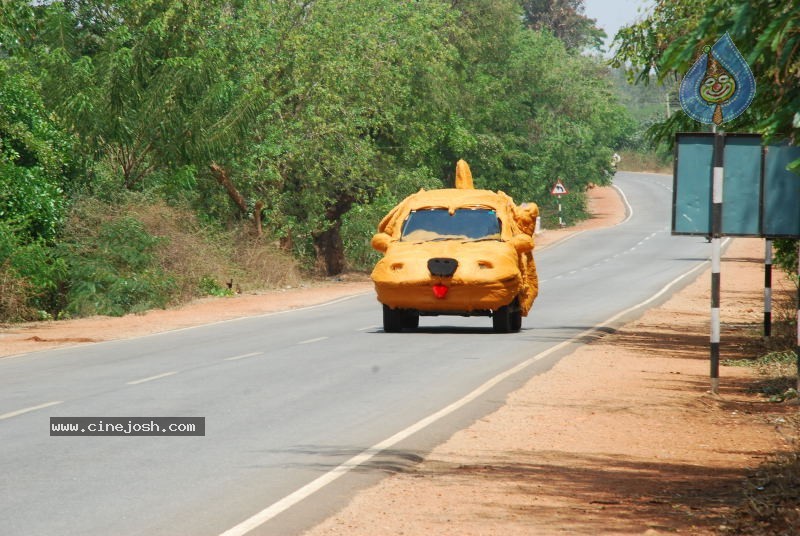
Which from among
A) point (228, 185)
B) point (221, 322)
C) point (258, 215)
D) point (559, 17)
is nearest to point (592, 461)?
point (221, 322)

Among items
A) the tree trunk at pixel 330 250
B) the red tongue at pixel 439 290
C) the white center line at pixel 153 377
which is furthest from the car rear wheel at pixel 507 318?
the tree trunk at pixel 330 250

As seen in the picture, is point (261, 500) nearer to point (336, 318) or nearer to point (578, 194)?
point (336, 318)

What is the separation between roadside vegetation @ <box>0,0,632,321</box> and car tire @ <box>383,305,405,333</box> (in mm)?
8428

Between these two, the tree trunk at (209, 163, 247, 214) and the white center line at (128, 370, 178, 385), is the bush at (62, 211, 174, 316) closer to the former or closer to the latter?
the tree trunk at (209, 163, 247, 214)

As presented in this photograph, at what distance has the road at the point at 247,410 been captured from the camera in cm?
836

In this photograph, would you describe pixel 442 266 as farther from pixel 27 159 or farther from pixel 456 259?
pixel 27 159

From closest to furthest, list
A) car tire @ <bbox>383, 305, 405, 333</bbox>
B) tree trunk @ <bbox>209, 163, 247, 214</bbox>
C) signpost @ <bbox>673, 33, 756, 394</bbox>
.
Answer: signpost @ <bbox>673, 33, 756, 394</bbox>
car tire @ <bbox>383, 305, 405, 333</bbox>
tree trunk @ <bbox>209, 163, 247, 214</bbox>

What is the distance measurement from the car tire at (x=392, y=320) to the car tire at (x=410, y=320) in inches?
5.0

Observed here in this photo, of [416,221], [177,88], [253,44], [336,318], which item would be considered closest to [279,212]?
[253,44]

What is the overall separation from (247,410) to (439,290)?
27.6 ft

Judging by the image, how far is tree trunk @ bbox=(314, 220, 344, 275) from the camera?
46.5 m

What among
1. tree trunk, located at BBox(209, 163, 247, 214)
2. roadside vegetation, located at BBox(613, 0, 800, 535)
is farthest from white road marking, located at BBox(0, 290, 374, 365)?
roadside vegetation, located at BBox(613, 0, 800, 535)

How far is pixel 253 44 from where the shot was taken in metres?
38.1

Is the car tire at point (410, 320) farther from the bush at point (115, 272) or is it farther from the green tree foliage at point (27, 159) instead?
the green tree foliage at point (27, 159)
